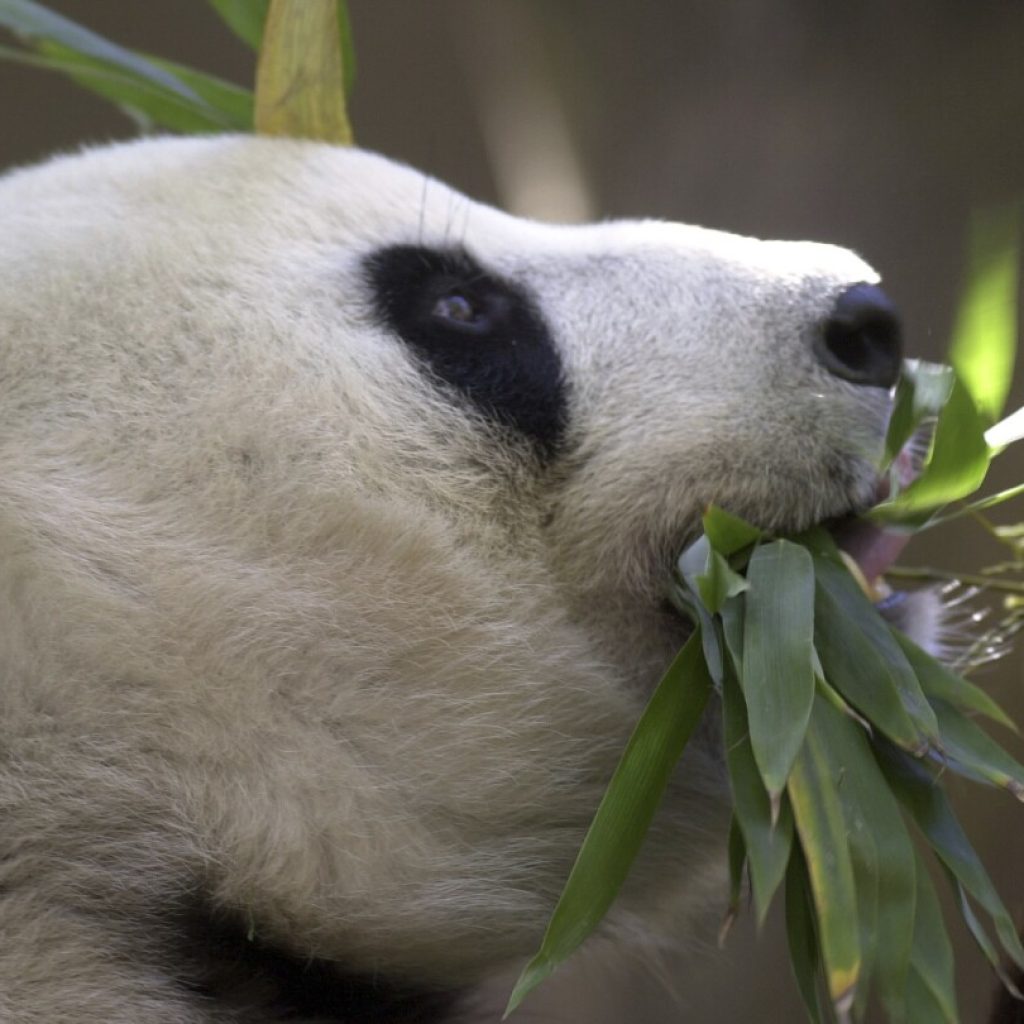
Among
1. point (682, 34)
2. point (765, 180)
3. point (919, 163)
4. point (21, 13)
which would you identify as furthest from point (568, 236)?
point (682, 34)

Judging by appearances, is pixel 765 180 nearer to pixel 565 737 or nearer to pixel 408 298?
pixel 408 298

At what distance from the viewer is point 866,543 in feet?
4.67

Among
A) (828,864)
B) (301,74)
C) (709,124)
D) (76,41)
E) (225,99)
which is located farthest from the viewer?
(709,124)

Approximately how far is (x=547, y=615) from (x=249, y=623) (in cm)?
30

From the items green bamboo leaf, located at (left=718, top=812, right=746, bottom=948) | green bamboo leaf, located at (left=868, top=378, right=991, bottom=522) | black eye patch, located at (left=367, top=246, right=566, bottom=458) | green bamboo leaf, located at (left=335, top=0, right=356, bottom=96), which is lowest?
green bamboo leaf, located at (left=718, top=812, right=746, bottom=948)

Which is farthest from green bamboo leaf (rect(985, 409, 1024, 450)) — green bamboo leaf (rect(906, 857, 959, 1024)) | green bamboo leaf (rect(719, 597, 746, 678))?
green bamboo leaf (rect(906, 857, 959, 1024))

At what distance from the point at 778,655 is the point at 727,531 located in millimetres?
150

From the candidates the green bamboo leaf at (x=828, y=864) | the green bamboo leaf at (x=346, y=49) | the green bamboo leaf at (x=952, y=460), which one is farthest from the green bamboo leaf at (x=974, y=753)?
the green bamboo leaf at (x=346, y=49)

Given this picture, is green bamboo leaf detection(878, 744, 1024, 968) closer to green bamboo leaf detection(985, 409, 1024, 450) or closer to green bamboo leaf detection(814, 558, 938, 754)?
green bamboo leaf detection(814, 558, 938, 754)

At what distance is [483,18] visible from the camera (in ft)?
11.5

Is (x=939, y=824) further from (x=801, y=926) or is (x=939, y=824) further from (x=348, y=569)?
(x=348, y=569)

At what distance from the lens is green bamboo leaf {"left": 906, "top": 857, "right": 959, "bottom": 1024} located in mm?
1136

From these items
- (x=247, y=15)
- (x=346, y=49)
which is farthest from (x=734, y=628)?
(x=247, y=15)

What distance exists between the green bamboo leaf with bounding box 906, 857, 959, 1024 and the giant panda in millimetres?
296
